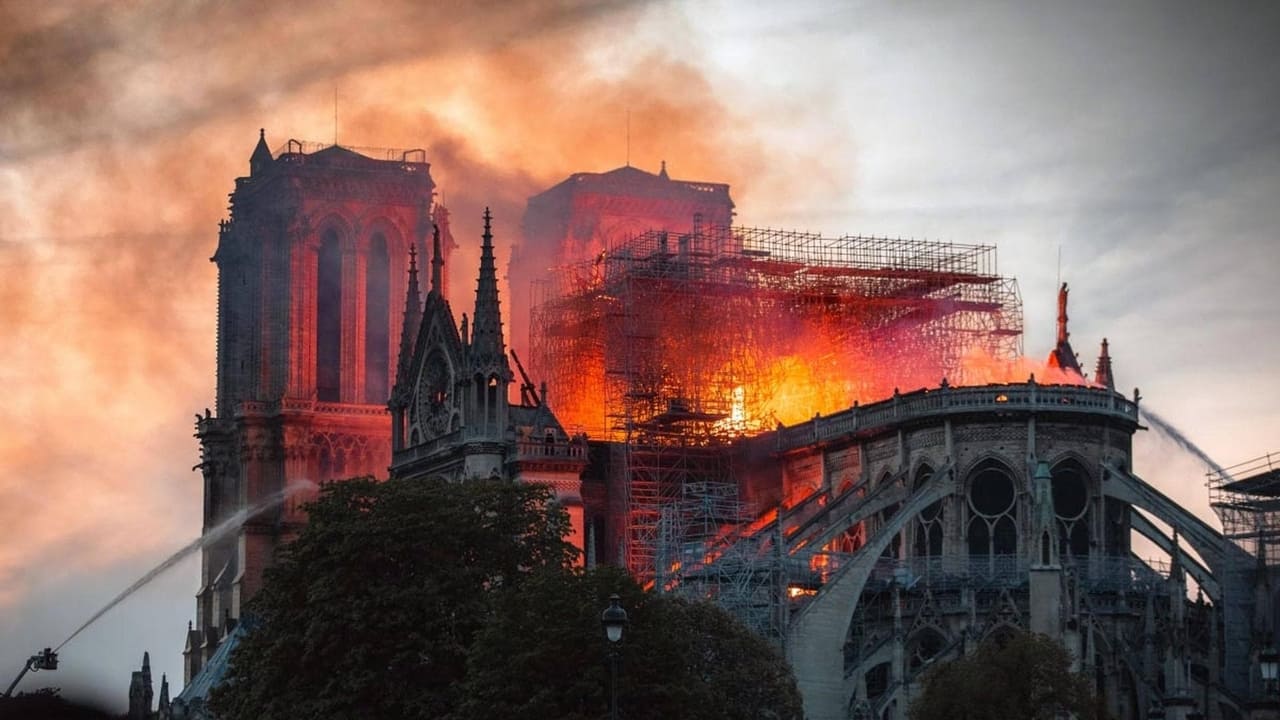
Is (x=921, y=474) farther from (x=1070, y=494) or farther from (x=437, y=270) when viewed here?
(x=437, y=270)

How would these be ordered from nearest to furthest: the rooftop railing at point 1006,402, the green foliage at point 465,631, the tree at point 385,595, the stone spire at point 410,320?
the green foliage at point 465,631 → the tree at point 385,595 → the rooftop railing at point 1006,402 → the stone spire at point 410,320

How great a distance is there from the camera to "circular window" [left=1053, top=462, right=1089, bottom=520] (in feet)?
328

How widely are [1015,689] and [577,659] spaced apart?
46.6 feet

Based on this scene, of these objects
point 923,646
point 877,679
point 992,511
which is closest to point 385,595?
point 877,679

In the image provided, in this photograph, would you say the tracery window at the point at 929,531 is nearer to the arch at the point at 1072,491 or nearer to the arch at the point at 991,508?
the arch at the point at 991,508

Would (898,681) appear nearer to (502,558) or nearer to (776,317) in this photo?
(502,558)

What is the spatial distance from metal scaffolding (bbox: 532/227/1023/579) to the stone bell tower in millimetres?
13323

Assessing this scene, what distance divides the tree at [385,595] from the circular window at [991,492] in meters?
18.4

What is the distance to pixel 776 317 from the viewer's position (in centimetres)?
11969

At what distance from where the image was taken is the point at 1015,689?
82000mm

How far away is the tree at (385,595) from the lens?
81875 millimetres

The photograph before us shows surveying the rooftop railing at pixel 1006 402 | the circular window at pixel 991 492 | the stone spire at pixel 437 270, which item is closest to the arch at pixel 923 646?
the circular window at pixel 991 492

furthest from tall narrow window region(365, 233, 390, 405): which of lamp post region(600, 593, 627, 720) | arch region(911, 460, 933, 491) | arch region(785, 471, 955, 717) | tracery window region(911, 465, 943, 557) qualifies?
lamp post region(600, 593, 627, 720)

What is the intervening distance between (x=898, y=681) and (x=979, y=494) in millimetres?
10051
